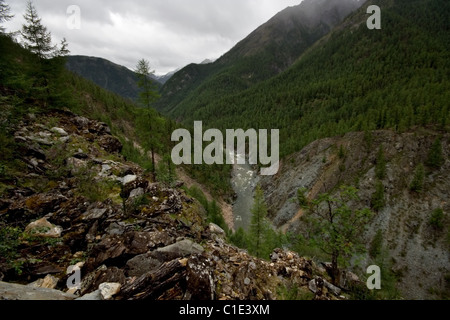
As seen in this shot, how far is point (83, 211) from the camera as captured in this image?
10.2 metres

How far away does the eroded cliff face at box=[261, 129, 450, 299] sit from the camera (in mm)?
31048

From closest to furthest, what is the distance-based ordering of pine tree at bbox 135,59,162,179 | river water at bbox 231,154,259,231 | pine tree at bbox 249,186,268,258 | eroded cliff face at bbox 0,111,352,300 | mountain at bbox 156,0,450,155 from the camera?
1. eroded cliff face at bbox 0,111,352,300
2. pine tree at bbox 135,59,162,179
3. pine tree at bbox 249,186,268,258
4. river water at bbox 231,154,259,231
5. mountain at bbox 156,0,450,155

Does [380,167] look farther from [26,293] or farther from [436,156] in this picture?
[26,293]

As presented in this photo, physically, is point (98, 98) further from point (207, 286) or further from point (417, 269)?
point (417, 269)

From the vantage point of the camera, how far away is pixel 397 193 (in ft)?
128

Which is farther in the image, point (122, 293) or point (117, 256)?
point (117, 256)

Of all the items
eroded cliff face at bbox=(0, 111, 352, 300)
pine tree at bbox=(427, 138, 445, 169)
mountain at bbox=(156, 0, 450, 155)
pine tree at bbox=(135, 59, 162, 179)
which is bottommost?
eroded cliff face at bbox=(0, 111, 352, 300)

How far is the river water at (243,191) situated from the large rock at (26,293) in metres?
43.1

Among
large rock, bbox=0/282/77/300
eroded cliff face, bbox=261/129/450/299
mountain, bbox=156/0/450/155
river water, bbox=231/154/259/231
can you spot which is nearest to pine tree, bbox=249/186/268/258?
eroded cliff face, bbox=261/129/450/299

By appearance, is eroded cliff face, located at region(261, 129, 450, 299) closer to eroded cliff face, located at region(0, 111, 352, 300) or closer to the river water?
the river water

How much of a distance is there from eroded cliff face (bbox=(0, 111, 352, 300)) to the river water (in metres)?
37.0

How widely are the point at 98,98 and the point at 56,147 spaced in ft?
260

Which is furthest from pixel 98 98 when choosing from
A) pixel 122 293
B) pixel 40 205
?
pixel 122 293

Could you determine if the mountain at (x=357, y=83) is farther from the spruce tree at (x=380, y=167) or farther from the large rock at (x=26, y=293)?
the large rock at (x=26, y=293)
